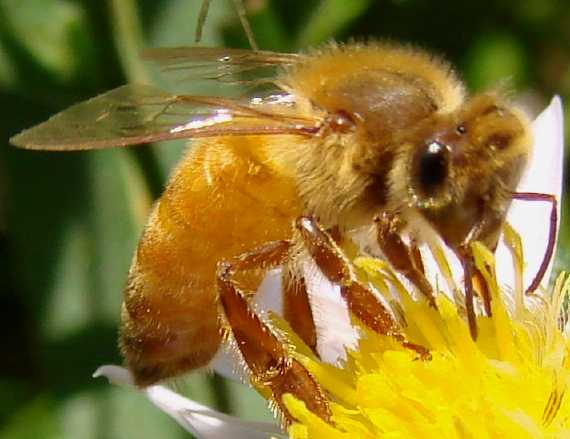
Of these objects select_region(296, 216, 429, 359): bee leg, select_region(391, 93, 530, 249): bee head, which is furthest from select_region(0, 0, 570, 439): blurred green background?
select_region(391, 93, 530, 249): bee head

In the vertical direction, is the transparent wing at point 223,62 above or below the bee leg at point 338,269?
above

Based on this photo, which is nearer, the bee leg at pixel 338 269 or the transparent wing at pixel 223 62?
the bee leg at pixel 338 269

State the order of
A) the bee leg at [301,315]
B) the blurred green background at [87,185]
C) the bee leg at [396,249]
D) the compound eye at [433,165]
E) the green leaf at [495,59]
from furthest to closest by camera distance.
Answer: the green leaf at [495,59] → the blurred green background at [87,185] → the bee leg at [301,315] → the bee leg at [396,249] → the compound eye at [433,165]

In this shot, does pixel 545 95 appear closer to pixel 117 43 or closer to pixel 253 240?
pixel 117 43

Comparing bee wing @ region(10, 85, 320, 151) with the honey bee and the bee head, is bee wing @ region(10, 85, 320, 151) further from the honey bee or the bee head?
the bee head

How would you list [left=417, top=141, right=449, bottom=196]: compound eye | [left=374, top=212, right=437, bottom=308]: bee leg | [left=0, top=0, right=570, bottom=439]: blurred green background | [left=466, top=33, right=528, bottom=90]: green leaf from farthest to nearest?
1. [left=466, top=33, right=528, bottom=90]: green leaf
2. [left=0, top=0, right=570, bottom=439]: blurred green background
3. [left=374, top=212, right=437, bottom=308]: bee leg
4. [left=417, top=141, right=449, bottom=196]: compound eye

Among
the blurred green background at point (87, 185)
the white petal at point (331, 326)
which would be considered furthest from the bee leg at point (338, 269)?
the blurred green background at point (87, 185)

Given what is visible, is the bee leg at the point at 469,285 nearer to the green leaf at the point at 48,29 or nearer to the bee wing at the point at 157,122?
the bee wing at the point at 157,122
